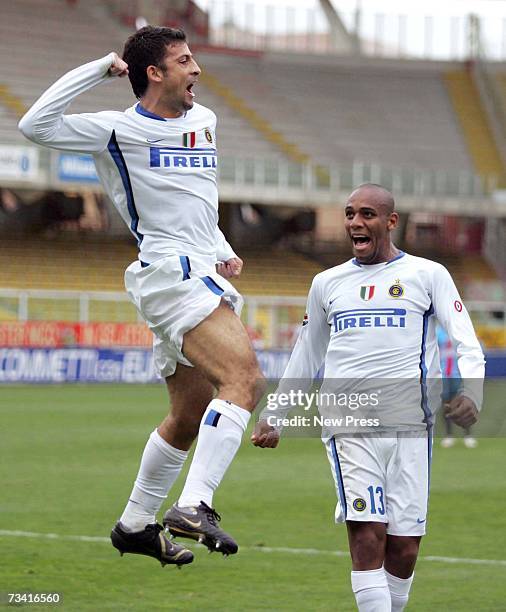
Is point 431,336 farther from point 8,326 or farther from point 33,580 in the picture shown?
point 8,326

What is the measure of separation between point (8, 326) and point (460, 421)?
903 inches

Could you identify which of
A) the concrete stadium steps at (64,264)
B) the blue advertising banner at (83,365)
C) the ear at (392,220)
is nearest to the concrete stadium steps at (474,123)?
the concrete stadium steps at (64,264)

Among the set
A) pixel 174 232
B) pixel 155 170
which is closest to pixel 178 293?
pixel 174 232

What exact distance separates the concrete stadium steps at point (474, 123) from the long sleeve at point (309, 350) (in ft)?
111

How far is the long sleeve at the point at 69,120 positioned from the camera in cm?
584

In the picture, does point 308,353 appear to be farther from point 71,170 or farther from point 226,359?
point 71,170

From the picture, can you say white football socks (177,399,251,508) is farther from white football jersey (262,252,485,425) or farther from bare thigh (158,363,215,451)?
bare thigh (158,363,215,451)

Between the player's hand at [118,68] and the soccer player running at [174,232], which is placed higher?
the player's hand at [118,68]

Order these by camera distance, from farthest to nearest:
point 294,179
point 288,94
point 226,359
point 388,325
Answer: point 288,94 < point 294,179 < point 388,325 < point 226,359

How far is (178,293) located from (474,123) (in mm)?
36414

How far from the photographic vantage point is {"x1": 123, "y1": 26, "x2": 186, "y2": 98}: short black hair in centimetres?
612

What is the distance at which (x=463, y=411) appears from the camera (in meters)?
5.42

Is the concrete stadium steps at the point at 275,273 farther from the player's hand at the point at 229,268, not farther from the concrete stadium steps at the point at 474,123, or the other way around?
the player's hand at the point at 229,268

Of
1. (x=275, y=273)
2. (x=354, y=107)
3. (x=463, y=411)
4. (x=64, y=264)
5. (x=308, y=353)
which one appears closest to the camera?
(x=463, y=411)
